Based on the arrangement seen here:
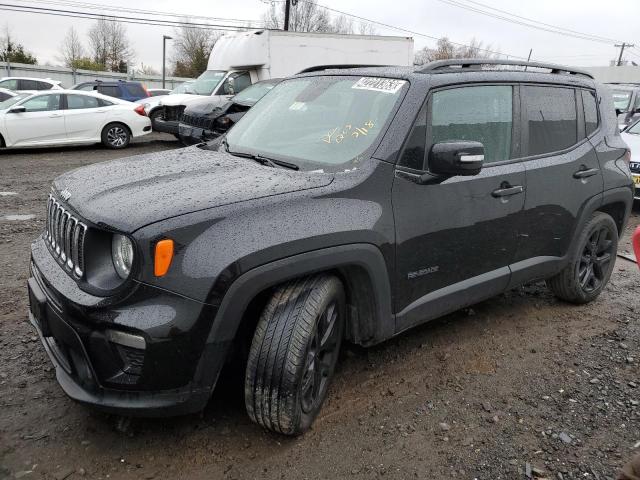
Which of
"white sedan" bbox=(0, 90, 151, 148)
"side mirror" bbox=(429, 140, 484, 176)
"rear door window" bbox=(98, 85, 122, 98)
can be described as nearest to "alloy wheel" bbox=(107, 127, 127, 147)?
"white sedan" bbox=(0, 90, 151, 148)

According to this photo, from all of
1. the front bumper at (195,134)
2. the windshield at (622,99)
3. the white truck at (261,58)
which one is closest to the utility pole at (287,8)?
the white truck at (261,58)

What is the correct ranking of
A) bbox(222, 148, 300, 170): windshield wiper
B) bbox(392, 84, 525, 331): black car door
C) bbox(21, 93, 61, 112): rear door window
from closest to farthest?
bbox(392, 84, 525, 331): black car door < bbox(222, 148, 300, 170): windshield wiper < bbox(21, 93, 61, 112): rear door window

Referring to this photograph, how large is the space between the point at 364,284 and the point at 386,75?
1.30m

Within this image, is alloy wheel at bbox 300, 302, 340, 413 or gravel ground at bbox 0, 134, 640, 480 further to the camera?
alloy wheel at bbox 300, 302, 340, 413

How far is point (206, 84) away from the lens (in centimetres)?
1420

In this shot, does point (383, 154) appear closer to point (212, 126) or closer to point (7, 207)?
point (7, 207)

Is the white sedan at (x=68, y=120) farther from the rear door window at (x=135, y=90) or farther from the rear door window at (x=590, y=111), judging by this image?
the rear door window at (x=590, y=111)

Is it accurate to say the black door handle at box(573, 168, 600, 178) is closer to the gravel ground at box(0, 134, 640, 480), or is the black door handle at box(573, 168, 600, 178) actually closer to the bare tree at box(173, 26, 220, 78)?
the gravel ground at box(0, 134, 640, 480)

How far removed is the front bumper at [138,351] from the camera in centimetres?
215

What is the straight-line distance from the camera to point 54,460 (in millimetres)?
2436

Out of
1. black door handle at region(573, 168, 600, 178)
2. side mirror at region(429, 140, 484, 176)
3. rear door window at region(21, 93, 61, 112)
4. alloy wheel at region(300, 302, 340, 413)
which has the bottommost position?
alloy wheel at region(300, 302, 340, 413)

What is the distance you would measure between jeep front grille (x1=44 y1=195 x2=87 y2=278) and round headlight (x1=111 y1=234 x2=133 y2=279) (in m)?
0.14

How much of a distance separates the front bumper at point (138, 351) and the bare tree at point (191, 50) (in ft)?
186

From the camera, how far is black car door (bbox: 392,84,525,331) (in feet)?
9.36
